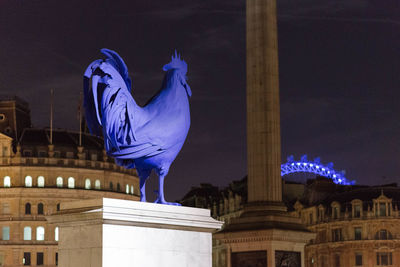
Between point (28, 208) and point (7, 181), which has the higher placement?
point (7, 181)

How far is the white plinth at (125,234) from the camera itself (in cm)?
1501

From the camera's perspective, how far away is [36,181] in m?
121

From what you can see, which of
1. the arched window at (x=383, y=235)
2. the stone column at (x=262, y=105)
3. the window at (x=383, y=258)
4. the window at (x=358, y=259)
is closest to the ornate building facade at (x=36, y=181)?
the window at (x=358, y=259)

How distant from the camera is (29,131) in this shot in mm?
125875

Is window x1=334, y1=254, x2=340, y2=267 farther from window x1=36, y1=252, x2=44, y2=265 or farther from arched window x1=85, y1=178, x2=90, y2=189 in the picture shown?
window x1=36, y1=252, x2=44, y2=265

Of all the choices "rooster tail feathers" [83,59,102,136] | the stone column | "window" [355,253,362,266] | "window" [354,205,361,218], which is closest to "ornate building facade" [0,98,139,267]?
"window" [354,205,361,218]

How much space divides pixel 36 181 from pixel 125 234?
357 feet

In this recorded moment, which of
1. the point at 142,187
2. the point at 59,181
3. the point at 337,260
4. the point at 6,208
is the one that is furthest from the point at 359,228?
the point at 142,187

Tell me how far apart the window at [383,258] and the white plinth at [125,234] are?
76.4 m

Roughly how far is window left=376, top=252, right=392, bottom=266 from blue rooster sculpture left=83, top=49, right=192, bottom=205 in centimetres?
7662

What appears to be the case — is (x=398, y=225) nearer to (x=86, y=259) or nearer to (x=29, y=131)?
(x=29, y=131)

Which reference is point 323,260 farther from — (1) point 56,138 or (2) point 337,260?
(1) point 56,138

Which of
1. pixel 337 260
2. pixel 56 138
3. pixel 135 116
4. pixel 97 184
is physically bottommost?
pixel 337 260

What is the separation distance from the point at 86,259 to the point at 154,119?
3503 millimetres
